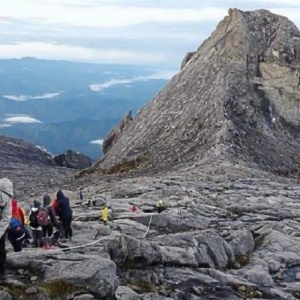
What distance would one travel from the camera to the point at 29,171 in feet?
298

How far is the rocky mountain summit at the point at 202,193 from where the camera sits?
23156 mm

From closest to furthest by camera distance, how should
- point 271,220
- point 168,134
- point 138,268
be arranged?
point 138,268 < point 271,220 < point 168,134

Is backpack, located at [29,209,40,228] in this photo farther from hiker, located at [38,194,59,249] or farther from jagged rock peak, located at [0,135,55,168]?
jagged rock peak, located at [0,135,55,168]

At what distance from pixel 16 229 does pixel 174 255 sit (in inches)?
281

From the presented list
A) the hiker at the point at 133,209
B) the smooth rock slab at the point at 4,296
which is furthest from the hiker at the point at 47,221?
the hiker at the point at 133,209

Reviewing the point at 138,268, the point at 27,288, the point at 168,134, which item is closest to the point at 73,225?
the point at 138,268

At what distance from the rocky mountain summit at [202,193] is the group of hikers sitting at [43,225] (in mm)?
663

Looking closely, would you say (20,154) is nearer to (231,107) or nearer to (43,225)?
(231,107)

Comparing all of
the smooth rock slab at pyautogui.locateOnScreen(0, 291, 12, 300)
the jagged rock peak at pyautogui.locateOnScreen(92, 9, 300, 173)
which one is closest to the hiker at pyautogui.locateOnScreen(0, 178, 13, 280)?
the smooth rock slab at pyautogui.locateOnScreen(0, 291, 12, 300)

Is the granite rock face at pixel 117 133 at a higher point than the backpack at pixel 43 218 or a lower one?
lower

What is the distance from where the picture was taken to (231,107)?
8050cm

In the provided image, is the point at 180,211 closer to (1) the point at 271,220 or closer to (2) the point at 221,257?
(1) the point at 271,220

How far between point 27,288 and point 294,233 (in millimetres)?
19446

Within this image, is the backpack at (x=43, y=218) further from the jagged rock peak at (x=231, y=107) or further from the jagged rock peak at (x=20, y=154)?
the jagged rock peak at (x=20, y=154)
